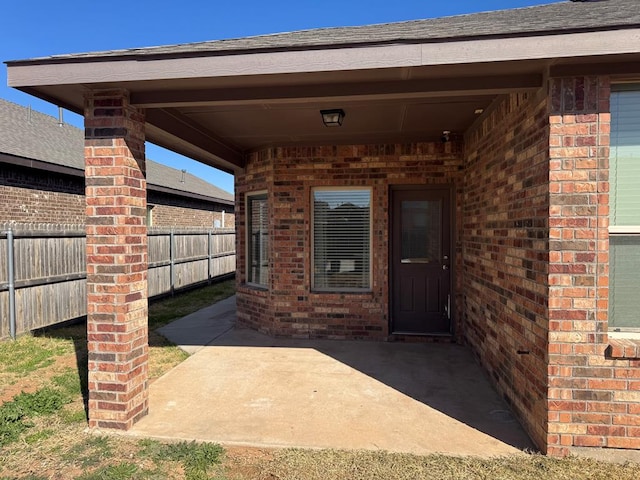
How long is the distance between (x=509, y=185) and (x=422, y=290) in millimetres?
2478

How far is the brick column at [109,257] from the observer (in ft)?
10.4

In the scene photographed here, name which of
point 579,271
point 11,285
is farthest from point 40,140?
point 579,271

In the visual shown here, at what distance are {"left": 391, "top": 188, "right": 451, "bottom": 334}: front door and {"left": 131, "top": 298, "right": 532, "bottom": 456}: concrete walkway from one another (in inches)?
14.7

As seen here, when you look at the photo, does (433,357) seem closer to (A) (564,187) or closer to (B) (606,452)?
(B) (606,452)

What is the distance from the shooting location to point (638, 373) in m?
2.76

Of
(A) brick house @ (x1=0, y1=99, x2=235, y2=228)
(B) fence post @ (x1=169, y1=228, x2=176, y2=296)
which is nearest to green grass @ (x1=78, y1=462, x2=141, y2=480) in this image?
(A) brick house @ (x1=0, y1=99, x2=235, y2=228)

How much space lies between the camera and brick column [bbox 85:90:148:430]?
125 inches

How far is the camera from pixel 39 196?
27.7 feet

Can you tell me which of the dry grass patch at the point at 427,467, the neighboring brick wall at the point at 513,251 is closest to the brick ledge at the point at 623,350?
the neighboring brick wall at the point at 513,251

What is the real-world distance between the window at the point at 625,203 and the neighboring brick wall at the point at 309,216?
8.62 ft

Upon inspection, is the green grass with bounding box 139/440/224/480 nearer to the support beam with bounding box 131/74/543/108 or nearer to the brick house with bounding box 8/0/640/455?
the brick house with bounding box 8/0/640/455

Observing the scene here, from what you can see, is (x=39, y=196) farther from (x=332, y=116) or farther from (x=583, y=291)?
(x=583, y=291)

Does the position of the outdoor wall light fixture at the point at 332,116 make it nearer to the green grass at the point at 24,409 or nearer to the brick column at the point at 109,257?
the brick column at the point at 109,257

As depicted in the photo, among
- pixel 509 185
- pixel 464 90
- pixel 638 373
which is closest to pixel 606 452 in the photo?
pixel 638 373
